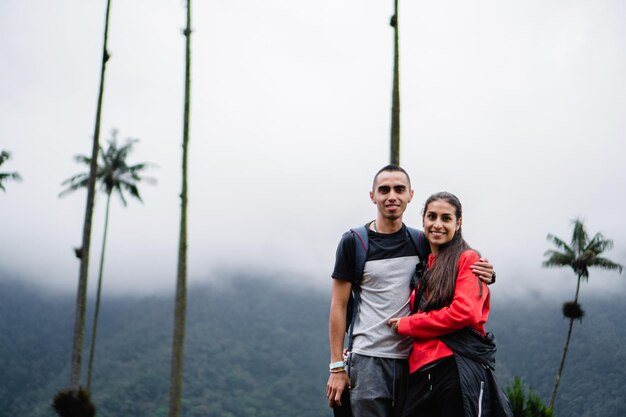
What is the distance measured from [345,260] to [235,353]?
325 ft

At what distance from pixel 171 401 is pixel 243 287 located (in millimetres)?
121542

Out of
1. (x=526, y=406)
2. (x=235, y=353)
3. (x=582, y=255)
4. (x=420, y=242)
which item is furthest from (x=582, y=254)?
(x=235, y=353)

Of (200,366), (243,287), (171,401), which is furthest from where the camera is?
(243,287)

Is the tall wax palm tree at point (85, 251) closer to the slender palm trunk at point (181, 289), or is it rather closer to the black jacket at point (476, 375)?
the slender palm trunk at point (181, 289)

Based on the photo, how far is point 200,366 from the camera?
88562 millimetres

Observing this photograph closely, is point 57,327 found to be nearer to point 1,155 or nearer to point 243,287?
point 243,287

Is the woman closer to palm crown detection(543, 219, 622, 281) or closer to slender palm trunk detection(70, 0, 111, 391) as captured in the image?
slender palm trunk detection(70, 0, 111, 391)

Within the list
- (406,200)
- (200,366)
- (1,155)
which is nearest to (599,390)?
(200,366)

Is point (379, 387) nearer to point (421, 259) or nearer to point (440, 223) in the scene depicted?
point (421, 259)

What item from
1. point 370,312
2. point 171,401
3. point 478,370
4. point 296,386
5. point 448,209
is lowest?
point 296,386

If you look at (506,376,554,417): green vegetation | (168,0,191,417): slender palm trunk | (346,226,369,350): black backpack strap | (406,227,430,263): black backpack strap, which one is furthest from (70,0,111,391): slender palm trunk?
(406,227,430,263): black backpack strap

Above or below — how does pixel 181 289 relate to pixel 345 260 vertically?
below

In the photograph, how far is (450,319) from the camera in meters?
2.98

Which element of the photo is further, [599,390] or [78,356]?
[599,390]
